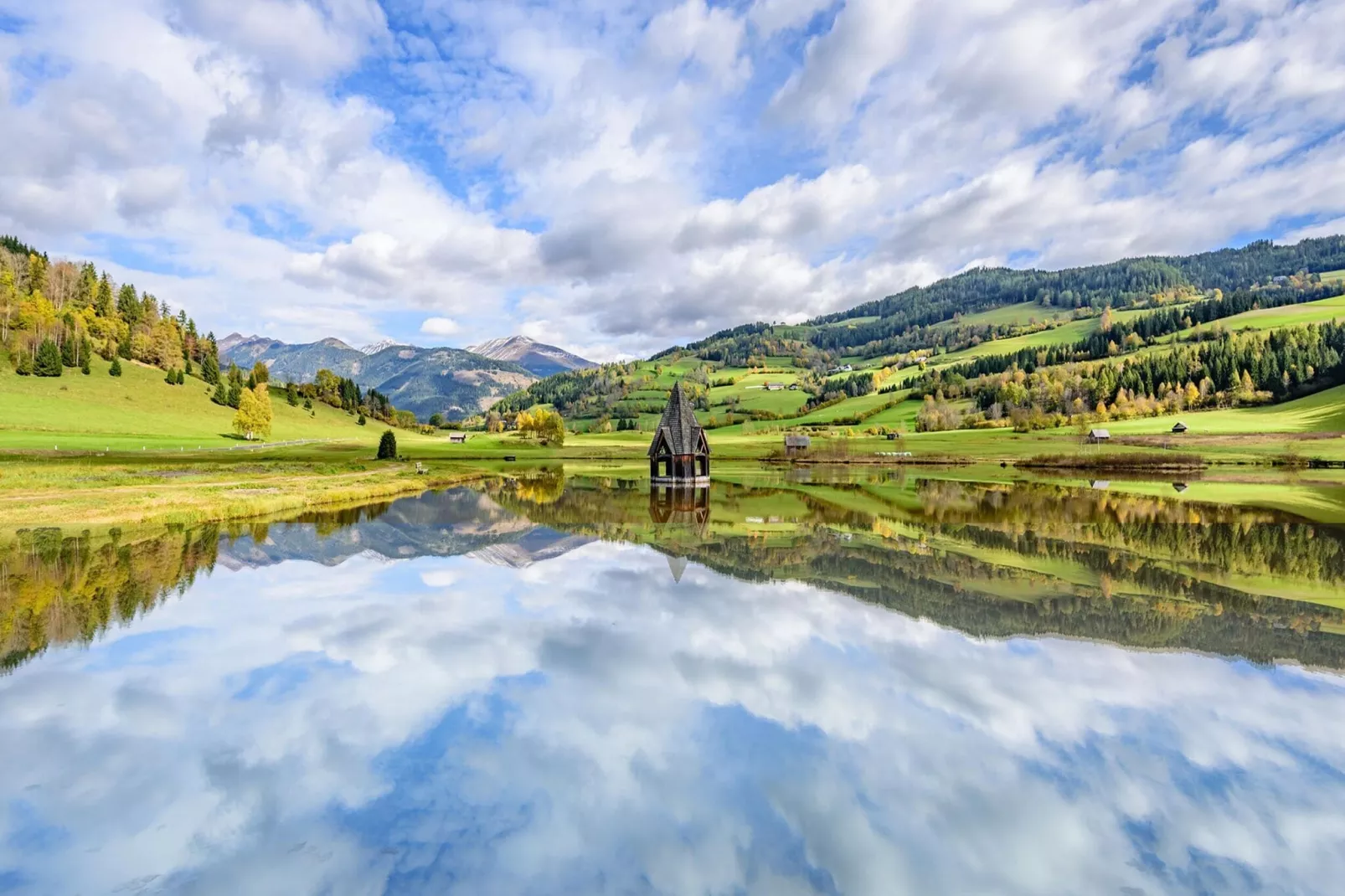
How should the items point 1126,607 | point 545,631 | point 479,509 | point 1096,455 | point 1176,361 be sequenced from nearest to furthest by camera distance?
1. point 545,631
2. point 1126,607
3. point 479,509
4. point 1096,455
5. point 1176,361

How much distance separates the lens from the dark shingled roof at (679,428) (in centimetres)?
4859

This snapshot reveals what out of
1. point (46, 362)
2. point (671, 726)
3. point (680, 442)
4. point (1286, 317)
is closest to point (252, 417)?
point (46, 362)

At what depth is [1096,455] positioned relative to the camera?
83.2 metres

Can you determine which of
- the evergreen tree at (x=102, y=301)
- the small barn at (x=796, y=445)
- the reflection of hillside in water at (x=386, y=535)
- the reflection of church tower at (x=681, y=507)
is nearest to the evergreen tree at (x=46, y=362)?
the evergreen tree at (x=102, y=301)

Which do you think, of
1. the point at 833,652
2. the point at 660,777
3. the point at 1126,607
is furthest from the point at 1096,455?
the point at 660,777

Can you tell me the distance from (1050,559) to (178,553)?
31077mm

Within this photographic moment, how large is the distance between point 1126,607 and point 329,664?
18.7 m

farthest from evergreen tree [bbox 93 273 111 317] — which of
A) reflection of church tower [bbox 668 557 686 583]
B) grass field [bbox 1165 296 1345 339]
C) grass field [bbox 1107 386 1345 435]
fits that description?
grass field [bbox 1165 296 1345 339]

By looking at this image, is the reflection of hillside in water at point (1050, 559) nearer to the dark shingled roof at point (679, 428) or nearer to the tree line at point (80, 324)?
the dark shingled roof at point (679, 428)

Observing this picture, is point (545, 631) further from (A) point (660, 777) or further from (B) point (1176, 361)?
(B) point (1176, 361)

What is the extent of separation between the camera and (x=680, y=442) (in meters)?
48.7

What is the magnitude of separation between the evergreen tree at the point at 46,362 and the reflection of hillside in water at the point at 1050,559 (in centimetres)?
11955

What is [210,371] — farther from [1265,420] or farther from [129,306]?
[1265,420]

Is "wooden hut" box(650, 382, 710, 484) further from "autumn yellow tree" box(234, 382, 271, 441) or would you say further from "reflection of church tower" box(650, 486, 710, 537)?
"autumn yellow tree" box(234, 382, 271, 441)
